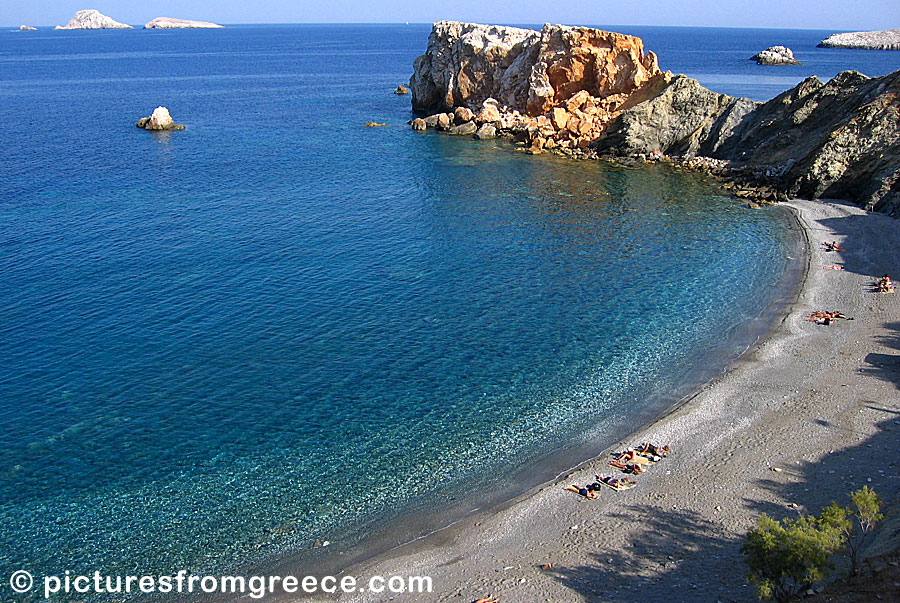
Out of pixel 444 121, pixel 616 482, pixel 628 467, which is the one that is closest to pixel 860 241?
pixel 628 467

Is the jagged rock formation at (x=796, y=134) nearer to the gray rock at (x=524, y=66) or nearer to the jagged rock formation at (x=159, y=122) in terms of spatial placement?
the gray rock at (x=524, y=66)

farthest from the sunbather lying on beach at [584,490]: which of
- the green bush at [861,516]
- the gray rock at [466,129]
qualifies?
the gray rock at [466,129]

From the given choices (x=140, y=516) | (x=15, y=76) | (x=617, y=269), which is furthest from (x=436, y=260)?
(x=15, y=76)

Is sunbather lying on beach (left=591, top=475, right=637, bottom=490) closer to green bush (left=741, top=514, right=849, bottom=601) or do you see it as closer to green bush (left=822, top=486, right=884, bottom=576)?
green bush (left=741, top=514, right=849, bottom=601)

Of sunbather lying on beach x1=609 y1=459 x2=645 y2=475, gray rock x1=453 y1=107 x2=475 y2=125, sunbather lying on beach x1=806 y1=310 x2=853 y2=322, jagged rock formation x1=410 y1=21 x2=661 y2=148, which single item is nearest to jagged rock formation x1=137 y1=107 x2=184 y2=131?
gray rock x1=453 y1=107 x2=475 y2=125

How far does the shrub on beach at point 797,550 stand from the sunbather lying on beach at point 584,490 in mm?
8266

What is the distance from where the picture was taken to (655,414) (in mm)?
37656

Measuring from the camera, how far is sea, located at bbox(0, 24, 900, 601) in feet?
101

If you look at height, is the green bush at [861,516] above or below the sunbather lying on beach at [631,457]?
above

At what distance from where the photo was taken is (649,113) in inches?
3661

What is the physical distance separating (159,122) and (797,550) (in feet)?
357

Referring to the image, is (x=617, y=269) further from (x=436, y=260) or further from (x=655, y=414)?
(x=655, y=414)

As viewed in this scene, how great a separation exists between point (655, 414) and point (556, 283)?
59.1 ft

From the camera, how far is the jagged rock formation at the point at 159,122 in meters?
108
